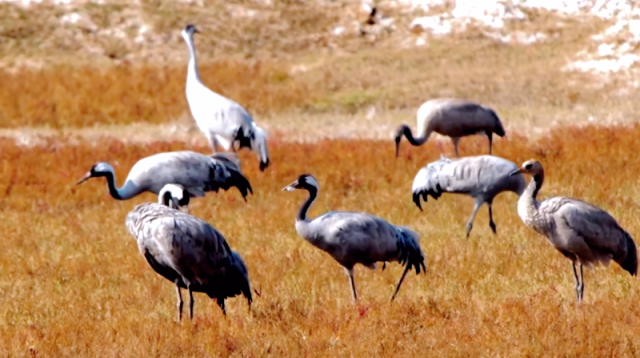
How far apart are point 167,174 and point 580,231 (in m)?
5.48

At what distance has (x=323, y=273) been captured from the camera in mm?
11172

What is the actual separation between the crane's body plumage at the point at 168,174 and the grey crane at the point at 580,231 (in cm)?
487

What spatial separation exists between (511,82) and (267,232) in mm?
19001

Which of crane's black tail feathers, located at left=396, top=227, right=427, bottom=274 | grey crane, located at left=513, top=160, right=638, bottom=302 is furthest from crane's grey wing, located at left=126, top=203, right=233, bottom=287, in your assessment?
grey crane, located at left=513, top=160, right=638, bottom=302

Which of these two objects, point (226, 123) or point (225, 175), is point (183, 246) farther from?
point (226, 123)

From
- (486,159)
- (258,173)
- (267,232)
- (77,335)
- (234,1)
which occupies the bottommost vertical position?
(234,1)

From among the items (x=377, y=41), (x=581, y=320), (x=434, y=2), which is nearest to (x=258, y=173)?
(x=581, y=320)

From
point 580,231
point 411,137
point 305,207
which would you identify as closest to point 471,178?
point 305,207

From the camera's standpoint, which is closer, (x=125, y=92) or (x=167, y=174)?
(x=167, y=174)

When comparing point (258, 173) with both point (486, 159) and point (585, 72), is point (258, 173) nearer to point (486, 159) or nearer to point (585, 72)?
point (486, 159)

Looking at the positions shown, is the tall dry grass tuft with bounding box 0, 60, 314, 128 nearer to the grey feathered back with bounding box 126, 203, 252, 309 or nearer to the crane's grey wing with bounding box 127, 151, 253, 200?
the crane's grey wing with bounding box 127, 151, 253, 200

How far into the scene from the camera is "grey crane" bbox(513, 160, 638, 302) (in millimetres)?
9336

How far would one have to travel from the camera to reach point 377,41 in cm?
3716

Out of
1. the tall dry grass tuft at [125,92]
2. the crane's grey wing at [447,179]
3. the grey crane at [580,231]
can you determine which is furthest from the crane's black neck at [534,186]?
the tall dry grass tuft at [125,92]
